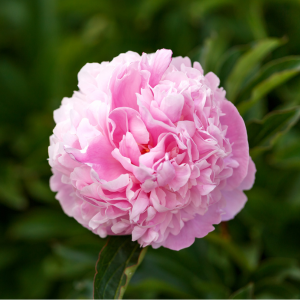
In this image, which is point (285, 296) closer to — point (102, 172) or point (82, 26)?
point (102, 172)

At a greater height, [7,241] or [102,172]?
[102,172]

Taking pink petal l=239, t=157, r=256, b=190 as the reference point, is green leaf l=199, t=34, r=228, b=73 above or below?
above

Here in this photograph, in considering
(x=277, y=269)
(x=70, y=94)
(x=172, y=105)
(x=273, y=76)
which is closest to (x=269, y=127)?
(x=273, y=76)

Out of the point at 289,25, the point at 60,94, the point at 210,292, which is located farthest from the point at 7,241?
the point at 289,25

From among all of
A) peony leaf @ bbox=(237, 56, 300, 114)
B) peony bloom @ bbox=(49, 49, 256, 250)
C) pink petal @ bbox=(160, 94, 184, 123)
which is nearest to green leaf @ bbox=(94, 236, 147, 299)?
peony bloom @ bbox=(49, 49, 256, 250)

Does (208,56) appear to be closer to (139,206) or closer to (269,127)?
(269,127)

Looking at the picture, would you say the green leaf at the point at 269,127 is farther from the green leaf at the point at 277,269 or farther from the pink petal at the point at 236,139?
the green leaf at the point at 277,269

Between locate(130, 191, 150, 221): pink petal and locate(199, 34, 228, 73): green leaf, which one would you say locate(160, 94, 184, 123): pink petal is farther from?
locate(199, 34, 228, 73): green leaf
